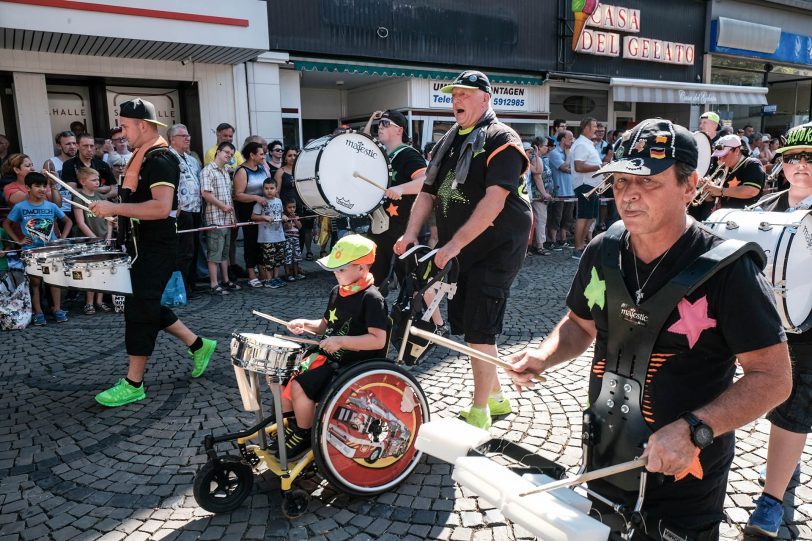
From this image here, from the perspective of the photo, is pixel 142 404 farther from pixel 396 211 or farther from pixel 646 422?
pixel 646 422

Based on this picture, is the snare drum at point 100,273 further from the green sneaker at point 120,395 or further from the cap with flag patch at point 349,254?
the cap with flag patch at point 349,254

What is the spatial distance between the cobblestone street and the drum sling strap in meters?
1.30

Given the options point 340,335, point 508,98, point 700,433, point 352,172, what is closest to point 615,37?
point 508,98

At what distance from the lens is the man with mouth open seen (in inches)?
139

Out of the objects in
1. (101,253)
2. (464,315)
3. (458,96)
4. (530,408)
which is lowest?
(530,408)

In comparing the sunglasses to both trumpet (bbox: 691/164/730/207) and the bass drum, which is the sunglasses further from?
trumpet (bbox: 691/164/730/207)

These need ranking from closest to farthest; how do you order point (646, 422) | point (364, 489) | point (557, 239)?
point (646, 422) → point (364, 489) → point (557, 239)

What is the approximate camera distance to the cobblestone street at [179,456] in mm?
2984

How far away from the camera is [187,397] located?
4.60 m

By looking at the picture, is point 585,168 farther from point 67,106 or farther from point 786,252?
point 67,106

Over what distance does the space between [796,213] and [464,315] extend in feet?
6.03

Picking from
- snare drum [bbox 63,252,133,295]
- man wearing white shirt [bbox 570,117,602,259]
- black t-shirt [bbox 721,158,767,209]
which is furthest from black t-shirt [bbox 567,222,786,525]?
man wearing white shirt [bbox 570,117,602,259]

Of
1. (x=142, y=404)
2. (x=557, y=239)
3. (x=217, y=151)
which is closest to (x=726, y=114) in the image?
(x=557, y=239)

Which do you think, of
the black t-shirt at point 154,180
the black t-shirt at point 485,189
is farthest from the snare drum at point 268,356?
the black t-shirt at point 154,180
